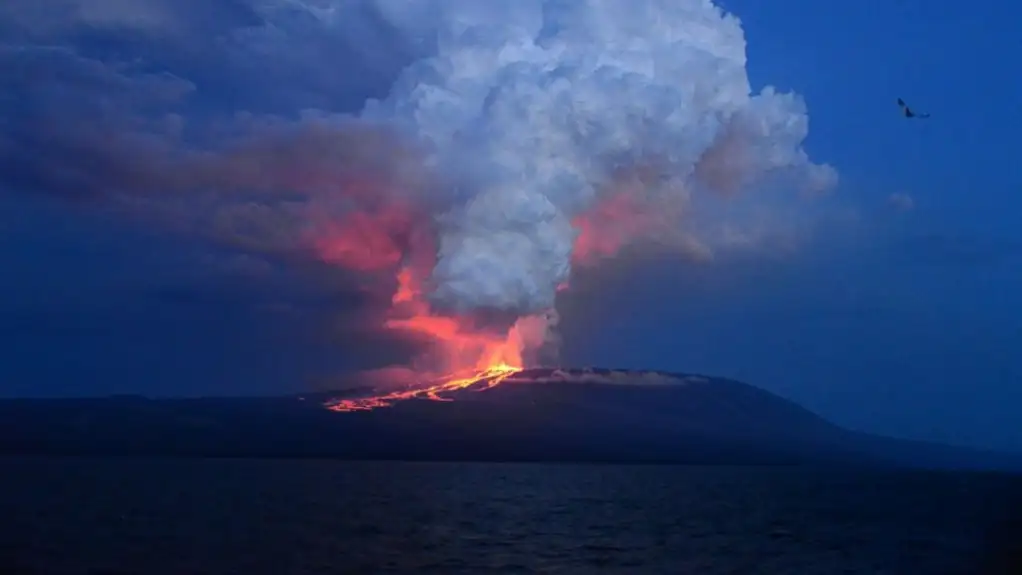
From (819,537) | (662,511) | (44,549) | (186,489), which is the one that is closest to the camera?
(44,549)

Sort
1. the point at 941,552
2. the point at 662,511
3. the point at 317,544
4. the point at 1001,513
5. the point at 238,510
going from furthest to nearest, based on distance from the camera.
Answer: the point at 1001,513, the point at 662,511, the point at 238,510, the point at 941,552, the point at 317,544

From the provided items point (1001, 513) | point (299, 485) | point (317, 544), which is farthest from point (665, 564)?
point (299, 485)

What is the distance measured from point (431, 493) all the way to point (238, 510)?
51743 millimetres

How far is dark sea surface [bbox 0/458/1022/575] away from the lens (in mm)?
62406

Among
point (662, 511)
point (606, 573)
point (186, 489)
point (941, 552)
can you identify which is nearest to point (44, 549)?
point (606, 573)

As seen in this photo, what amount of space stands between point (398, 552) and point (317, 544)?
706cm

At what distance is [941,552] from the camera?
77625 millimetres

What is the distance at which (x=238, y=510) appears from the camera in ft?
354

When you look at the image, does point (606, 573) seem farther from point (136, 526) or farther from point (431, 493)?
point (431, 493)

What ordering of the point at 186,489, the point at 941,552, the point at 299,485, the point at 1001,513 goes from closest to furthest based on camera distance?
the point at 941,552 → the point at 1001,513 → the point at 186,489 → the point at 299,485

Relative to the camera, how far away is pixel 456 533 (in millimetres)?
83375

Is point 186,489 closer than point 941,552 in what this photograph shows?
No

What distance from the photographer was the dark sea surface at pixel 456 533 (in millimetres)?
62406

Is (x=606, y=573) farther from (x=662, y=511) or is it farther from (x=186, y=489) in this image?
(x=186, y=489)
